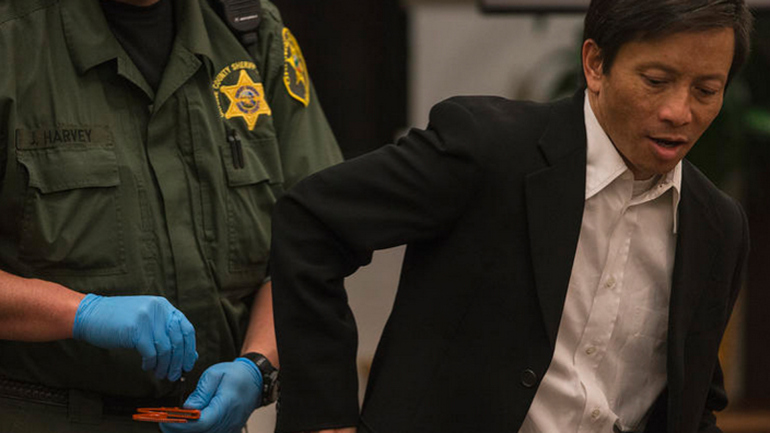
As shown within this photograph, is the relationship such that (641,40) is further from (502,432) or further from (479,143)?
(502,432)

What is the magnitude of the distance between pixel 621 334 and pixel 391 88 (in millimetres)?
2476

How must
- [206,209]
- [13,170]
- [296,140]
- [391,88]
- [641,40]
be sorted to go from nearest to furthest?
[641,40] < [13,170] < [206,209] < [296,140] < [391,88]

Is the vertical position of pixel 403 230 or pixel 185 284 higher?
pixel 403 230

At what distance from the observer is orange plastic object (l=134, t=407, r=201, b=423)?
1705 millimetres

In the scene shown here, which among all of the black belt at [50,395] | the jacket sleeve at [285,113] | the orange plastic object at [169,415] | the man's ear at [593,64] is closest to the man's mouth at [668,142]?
the man's ear at [593,64]

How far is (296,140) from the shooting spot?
1936 mm

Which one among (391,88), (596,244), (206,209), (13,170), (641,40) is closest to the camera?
(641,40)

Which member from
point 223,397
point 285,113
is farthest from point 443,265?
point 285,113

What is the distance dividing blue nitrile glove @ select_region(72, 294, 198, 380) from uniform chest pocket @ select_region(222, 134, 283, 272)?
16cm

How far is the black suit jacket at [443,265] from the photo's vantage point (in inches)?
57.4

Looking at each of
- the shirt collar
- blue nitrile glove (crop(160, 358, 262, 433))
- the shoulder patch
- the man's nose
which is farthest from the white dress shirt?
the shoulder patch

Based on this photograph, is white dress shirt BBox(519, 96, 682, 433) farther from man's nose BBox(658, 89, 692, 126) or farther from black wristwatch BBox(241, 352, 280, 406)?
black wristwatch BBox(241, 352, 280, 406)

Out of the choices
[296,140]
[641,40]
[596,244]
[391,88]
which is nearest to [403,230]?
[596,244]

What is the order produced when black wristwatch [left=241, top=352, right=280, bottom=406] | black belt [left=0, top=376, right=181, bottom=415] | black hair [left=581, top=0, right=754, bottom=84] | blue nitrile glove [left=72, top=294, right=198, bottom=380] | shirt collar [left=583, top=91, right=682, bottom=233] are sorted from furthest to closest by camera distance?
black wristwatch [left=241, top=352, right=280, bottom=406] < black belt [left=0, top=376, right=181, bottom=415] < blue nitrile glove [left=72, top=294, right=198, bottom=380] < shirt collar [left=583, top=91, right=682, bottom=233] < black hair [left=581, top=0, right=754, bottom=84]
